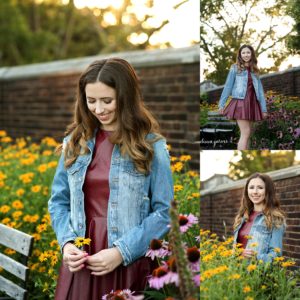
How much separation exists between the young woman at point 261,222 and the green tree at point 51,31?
37.3 feet

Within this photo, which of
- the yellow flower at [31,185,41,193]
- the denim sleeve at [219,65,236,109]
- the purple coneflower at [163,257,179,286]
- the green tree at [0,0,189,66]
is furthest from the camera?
the green tree at [0,0,189,66]

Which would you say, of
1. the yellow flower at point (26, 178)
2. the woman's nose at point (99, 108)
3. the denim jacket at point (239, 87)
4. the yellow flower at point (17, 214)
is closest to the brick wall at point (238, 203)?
the denim jacket at point (239, 87)

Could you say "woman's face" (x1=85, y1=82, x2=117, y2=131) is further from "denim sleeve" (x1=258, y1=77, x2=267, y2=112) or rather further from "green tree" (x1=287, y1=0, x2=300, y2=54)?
"green tree" (x1=287, y1=0, x2=300, y2=54)

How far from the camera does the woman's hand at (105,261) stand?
2.65 m

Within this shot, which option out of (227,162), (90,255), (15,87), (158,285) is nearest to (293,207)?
(227,162)

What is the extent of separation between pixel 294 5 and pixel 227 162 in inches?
25.1

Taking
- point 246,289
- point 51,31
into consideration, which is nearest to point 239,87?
point 246,289

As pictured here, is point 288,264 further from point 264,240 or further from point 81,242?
point 81,242

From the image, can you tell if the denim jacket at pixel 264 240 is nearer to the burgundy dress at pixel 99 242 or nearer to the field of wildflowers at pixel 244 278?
the field of wildflowers at pixel 244 278

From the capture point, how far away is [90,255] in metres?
2.76

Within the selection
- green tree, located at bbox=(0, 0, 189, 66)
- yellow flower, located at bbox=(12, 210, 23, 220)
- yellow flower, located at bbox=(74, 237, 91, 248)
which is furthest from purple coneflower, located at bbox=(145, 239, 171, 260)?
green tree, located at bbox=(0, 0, 189, 66)

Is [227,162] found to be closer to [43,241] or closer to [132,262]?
[132,262]

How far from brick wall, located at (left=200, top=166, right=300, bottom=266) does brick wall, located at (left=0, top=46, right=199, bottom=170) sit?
270cm

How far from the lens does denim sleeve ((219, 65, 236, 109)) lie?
2.66m
